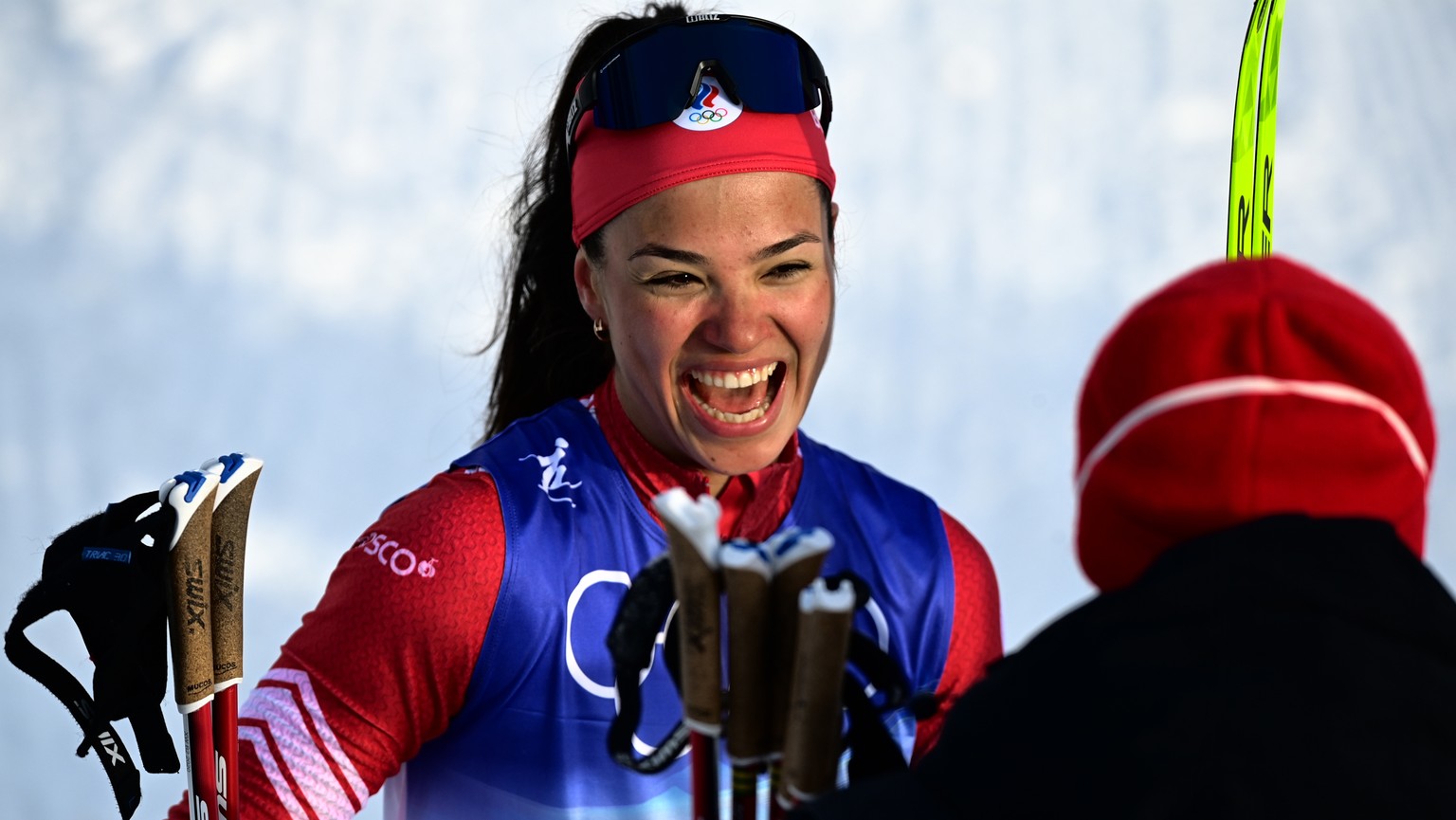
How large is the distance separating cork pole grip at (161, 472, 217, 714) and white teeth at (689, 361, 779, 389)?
58 cm

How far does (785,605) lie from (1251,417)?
0.35m

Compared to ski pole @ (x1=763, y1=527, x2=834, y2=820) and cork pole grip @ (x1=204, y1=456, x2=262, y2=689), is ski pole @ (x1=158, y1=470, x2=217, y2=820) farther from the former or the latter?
ski pole @ (x1=763, y1=527, x2=834, y2=820)

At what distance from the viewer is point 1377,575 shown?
2.72 ft

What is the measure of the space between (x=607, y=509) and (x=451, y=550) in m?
0.22

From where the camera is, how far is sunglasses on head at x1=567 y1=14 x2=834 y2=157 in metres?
1.72

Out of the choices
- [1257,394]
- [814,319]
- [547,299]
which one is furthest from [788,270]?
[1257,394]

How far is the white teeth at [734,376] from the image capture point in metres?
1.68

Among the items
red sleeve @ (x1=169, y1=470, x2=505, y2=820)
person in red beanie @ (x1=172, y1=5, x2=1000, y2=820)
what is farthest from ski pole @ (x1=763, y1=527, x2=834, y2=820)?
red sleeve @ (x1=169, y1=470, x2=505, y2=820)

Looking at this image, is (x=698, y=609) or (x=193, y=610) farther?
(x=193, y=610)

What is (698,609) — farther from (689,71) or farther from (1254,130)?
(1254,130)

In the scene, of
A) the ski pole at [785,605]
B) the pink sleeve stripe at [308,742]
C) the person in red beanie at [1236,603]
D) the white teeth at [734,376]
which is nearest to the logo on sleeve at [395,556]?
the pink sleeve stripe at [308,742]

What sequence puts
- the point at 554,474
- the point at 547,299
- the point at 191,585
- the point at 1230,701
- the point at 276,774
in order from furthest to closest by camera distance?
the point at 547,299 → the point at 554,474 → the point at 276,774 → the point at 191,585 → the point at 1230,701

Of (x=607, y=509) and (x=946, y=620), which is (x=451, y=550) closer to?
(x=607, y=509)

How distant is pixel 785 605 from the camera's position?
104cm
